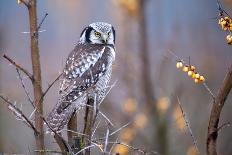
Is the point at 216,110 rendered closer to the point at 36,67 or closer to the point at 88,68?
the point at 36,67

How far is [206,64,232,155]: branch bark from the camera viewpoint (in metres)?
4.25

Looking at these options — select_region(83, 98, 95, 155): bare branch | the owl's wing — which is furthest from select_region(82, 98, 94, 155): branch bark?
the owl's wing

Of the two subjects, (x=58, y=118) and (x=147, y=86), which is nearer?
(x=58, y=118)

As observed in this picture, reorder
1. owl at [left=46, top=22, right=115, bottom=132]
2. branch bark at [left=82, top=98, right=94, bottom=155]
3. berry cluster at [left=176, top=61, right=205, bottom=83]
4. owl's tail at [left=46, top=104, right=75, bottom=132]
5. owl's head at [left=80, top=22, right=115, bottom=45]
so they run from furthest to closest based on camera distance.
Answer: owl's head at [left=80, top=22, right=115, bottom=45]
owl at [left=46, top=22, right=115, bottom=132]
owl's tail at [left=46, top=104, right=75, bottom=132]
branch bark at [left=82, top=98, right=94, bottom=155]
berry cluster at [left=176, top=61, right=205, bottom=83]

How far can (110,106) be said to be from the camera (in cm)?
1033

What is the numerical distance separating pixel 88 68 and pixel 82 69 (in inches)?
2.7

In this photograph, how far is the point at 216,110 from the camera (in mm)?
4320

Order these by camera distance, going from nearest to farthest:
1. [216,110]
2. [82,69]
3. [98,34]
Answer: [216,110], [82,69], [98,34]

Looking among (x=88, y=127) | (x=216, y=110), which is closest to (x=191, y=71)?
(x=216, y=110)

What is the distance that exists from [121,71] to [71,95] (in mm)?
4271

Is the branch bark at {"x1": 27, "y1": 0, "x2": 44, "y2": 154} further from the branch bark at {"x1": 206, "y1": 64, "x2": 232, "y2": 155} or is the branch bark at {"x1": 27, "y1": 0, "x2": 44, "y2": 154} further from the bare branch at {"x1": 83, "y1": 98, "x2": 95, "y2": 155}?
the branch bark at {"x1": 206, "y1": 64, "x2": 232, "y2": 155}

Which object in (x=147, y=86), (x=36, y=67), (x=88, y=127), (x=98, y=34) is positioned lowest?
(x=147, y=86)

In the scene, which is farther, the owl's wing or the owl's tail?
the owl's wing

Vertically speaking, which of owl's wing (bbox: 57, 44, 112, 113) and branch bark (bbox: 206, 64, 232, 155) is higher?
branch bark (bbox: 206, 64, 232, 155)
